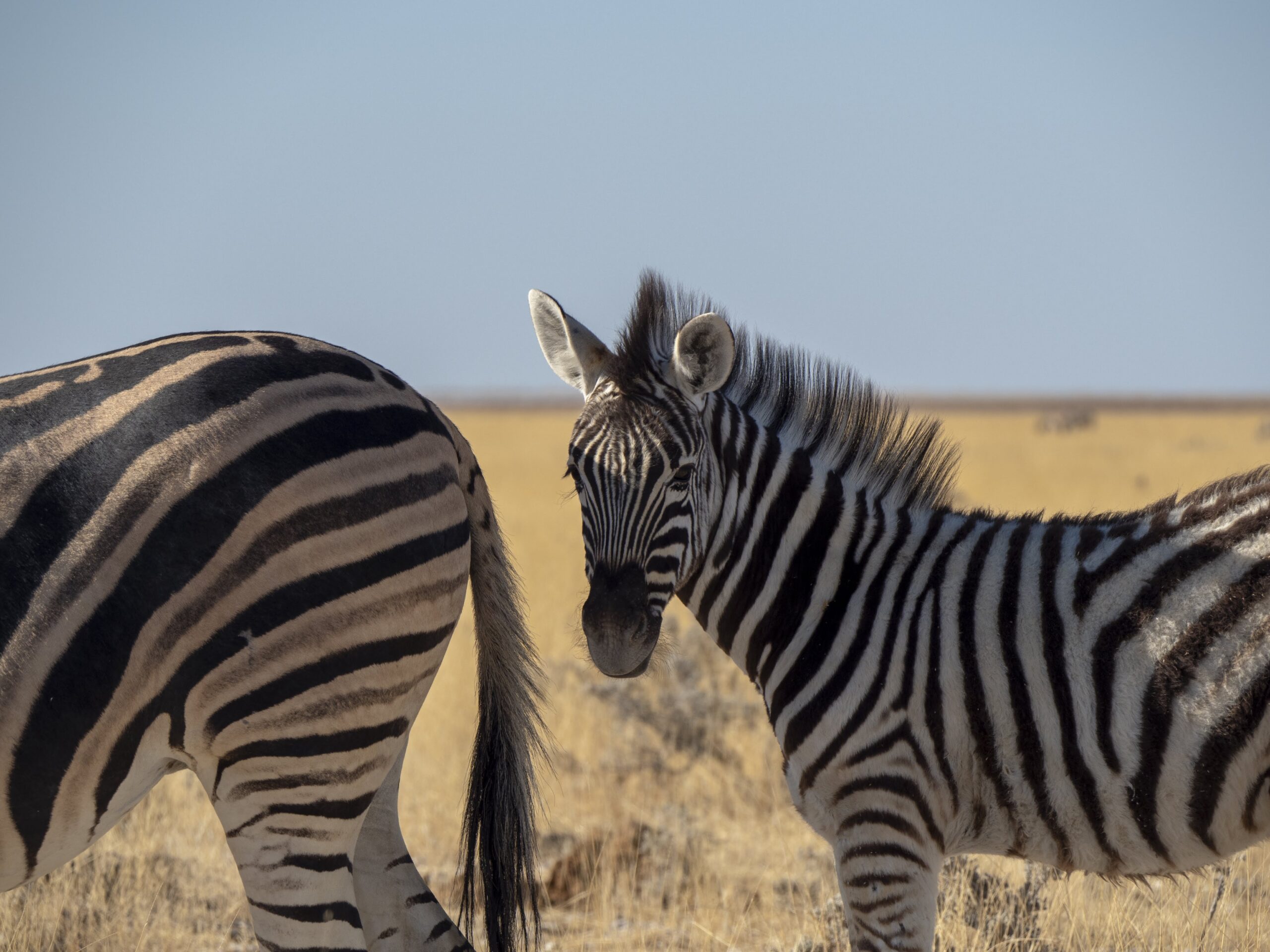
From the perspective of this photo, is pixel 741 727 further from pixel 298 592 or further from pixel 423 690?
pixel 298 592

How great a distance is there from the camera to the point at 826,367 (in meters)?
4.01

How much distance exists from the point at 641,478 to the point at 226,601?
4.23 ft

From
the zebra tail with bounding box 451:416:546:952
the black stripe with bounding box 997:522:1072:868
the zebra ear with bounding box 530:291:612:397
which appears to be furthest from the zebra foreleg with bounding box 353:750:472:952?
the black stripe with bounding box 997:522:1072:868

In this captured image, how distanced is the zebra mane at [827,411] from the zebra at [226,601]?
3.60 ft

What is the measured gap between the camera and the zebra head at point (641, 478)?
135 inches

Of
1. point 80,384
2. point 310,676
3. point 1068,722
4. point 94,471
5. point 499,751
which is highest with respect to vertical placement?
point 80,384

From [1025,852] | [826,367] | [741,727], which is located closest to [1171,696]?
[1025,852]

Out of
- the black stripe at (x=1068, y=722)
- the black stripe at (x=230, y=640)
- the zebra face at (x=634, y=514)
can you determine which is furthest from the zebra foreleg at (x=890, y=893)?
the black stripe at (x=230, y=640)

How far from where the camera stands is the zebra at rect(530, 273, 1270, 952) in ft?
10.4

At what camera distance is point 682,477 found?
11.6 ft

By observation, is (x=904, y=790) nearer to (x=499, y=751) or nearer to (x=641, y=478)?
(x=641, y=478)

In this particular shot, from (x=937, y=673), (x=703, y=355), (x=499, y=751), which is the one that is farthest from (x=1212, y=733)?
(x=499, y=751)

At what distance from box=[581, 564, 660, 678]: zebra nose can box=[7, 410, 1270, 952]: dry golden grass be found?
1.15ft

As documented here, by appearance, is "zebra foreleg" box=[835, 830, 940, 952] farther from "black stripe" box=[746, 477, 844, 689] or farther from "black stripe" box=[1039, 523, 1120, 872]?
"black stripe" box=[746, 477, 844, 689]
